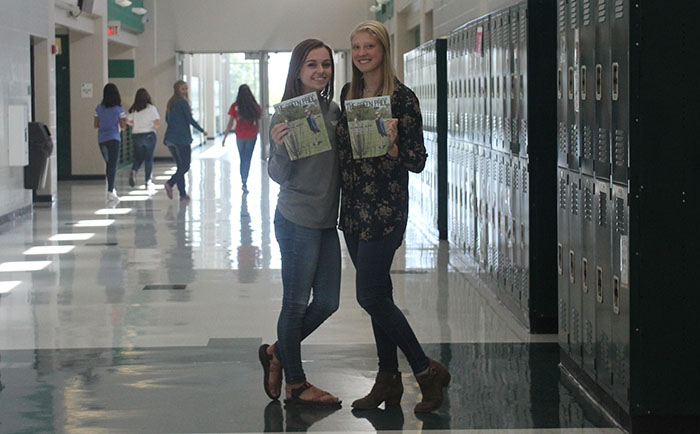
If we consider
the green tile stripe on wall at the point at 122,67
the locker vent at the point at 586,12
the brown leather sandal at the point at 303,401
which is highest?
the green tile stripe on wall at the point at 122,67

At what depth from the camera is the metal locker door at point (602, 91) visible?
4402 mm

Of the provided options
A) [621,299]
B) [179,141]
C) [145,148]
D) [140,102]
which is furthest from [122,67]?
[621,299]

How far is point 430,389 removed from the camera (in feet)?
15.1

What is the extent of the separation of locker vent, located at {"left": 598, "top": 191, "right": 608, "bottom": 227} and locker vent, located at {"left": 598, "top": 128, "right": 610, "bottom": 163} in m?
0.14

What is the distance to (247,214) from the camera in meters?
13.1

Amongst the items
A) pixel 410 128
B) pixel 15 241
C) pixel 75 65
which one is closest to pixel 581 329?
pixel 410 128

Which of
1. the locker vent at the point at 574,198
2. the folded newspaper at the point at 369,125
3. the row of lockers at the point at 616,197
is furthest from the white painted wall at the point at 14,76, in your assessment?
the folded newspaper at the point at 369,125

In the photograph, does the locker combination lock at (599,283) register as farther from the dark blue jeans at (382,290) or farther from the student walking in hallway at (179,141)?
the student walking in hallway at (179,141)

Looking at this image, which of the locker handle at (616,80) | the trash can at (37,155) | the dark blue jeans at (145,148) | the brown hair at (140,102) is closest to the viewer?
the locker handle at (616,80)

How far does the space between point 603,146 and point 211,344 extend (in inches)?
97.6

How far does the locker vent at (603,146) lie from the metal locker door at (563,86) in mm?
565

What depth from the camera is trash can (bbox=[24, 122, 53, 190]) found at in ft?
44.5

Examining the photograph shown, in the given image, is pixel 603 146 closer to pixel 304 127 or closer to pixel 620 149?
pixel 620 149
